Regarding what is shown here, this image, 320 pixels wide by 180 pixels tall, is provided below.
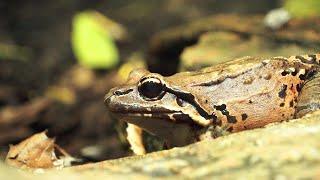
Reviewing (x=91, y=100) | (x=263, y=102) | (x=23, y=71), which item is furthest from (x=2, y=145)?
(x=263, y=102)

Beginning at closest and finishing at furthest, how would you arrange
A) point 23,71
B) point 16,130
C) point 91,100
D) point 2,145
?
point 2,145, point 16,130, point 91,100, point 23,71

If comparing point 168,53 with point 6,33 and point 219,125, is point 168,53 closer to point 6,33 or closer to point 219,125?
point 219,125

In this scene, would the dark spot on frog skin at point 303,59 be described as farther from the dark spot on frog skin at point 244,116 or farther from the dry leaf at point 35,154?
the dry leaf at point 35,154

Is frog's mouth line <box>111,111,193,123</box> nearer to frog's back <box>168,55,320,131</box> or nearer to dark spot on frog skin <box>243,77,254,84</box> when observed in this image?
frog's back <box>168,55,320,131</box>

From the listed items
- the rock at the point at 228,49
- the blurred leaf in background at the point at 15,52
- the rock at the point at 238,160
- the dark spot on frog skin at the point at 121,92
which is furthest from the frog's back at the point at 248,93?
the blurred leaf in background at the point at 15,52

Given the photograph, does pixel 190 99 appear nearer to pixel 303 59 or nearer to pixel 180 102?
pixel 180 102
